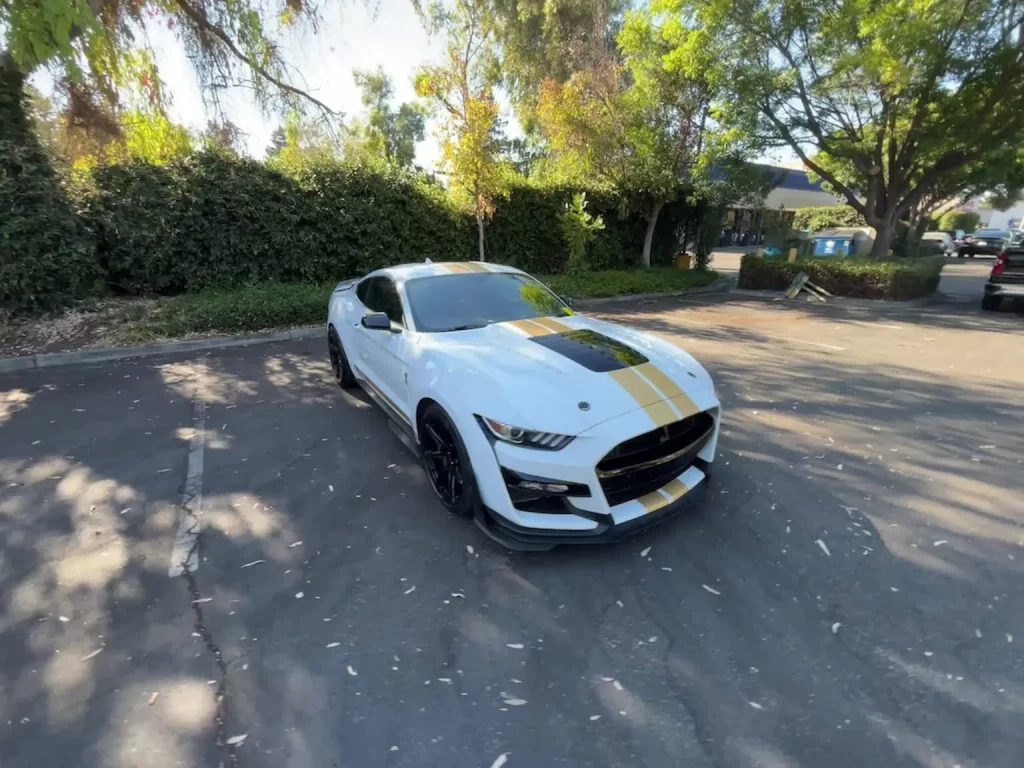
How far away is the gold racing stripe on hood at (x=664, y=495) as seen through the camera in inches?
122

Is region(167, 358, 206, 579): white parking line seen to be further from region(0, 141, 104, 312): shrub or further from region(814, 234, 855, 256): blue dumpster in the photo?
region(814, 234, 855, 256): blue dumpster

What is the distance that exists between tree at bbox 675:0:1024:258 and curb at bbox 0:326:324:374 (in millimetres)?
11033

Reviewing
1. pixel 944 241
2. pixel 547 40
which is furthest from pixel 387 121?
pixel 944 241

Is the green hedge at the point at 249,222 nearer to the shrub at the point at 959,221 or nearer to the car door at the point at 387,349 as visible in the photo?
the car door at the point at 387,349

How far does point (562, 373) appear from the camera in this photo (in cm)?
325

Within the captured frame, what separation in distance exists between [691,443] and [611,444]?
72cm

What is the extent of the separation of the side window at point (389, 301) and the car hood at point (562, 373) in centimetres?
62

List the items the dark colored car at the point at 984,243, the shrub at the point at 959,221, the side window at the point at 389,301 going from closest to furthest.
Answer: the side window at the point at 389,301 → the dark colored car at the point at 984,243 → the shrub at the point at 959,221

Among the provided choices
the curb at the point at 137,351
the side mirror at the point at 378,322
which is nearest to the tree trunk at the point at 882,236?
the curb at the point at 137,351

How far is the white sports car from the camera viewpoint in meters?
2.91

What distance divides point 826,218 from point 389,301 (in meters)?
38.0

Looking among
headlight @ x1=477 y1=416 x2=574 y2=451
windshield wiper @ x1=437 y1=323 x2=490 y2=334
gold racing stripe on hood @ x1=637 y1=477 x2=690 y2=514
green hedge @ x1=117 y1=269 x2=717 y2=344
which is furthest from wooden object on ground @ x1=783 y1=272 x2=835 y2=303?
headlight @ x1=477 y1=416 x2=574 y2=451

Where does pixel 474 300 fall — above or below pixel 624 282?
above

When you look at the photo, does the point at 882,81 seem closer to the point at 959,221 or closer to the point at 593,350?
the point at 593,350
